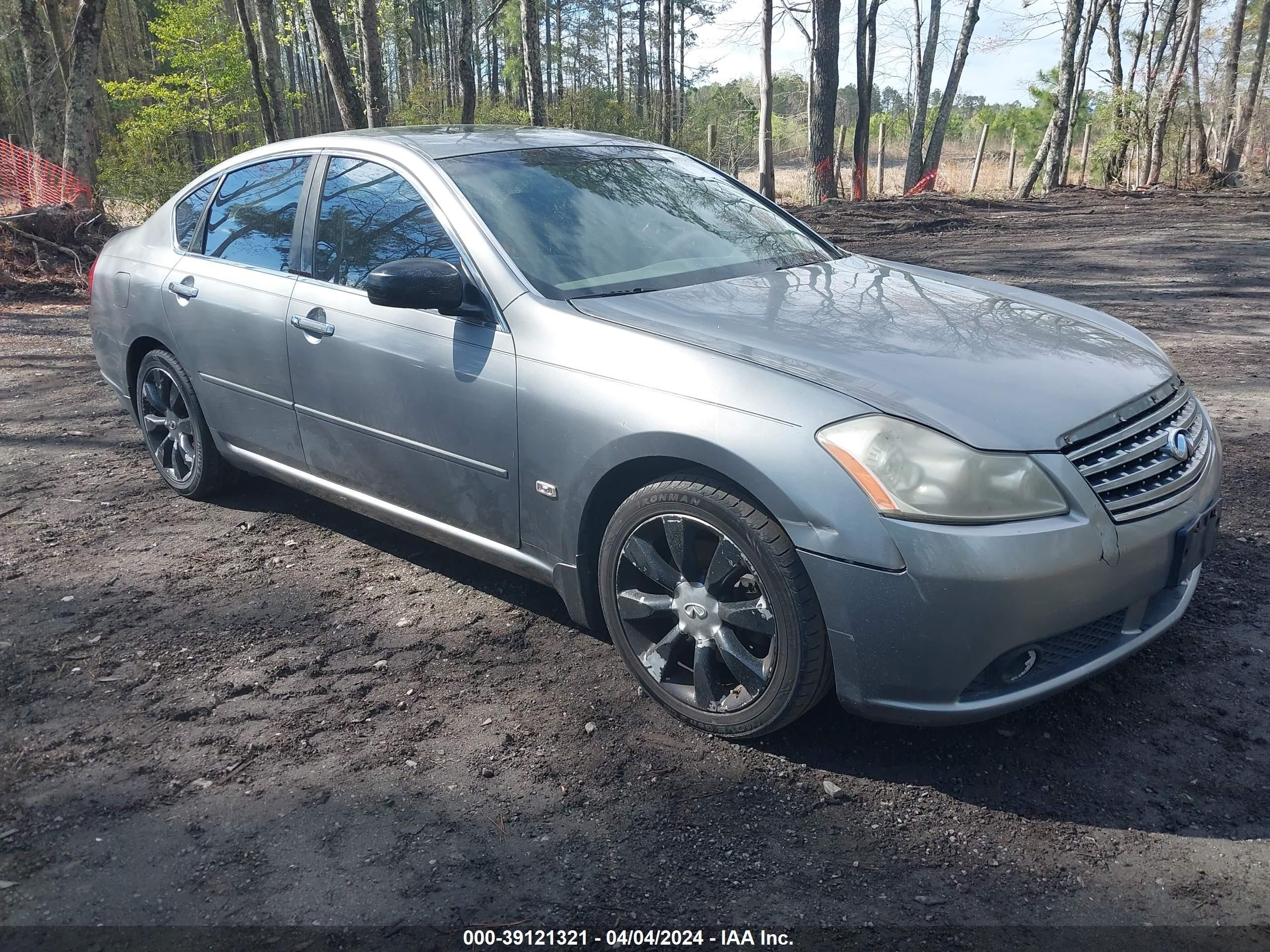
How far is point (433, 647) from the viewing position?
355 cm

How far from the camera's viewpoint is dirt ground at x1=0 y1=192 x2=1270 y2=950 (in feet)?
7.60

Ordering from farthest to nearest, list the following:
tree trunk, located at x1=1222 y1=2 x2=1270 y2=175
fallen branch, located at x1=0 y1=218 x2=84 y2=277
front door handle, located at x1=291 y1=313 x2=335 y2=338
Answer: tree trunk, located at x1=1222 y1=2 x2=1270 y2=175 → fallen branch, located at x1=0 y1=218 x2=84 y2=277 → front door handle, located at x1=291 y1=313 x2=335 y2=338

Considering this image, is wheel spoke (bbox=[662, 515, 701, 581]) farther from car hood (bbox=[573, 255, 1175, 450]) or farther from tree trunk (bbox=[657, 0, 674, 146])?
tree trunk (bbox=[657, 0, 674, 146])

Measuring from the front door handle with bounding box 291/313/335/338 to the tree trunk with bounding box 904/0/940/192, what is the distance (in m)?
24.1

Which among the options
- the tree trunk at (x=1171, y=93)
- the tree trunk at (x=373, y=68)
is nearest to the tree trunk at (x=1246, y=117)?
the tree trunk at (x=1171, y=93)

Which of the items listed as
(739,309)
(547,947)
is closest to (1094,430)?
(739,309)

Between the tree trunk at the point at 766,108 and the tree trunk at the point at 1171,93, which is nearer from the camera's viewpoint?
the tree trunk at the point at 766,108

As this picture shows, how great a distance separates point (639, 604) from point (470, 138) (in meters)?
2.23

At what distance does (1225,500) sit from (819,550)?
9.92ft

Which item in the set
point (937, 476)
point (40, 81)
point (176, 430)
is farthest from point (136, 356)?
point (40, 81)

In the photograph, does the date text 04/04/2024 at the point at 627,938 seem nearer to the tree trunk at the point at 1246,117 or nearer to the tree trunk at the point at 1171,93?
the tree trunk at the point at 1171,93

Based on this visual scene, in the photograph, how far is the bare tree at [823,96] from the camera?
1852 cm

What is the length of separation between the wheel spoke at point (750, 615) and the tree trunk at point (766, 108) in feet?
53.3

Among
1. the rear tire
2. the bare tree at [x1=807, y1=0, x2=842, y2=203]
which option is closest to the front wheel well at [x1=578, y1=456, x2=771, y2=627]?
the rear tire
